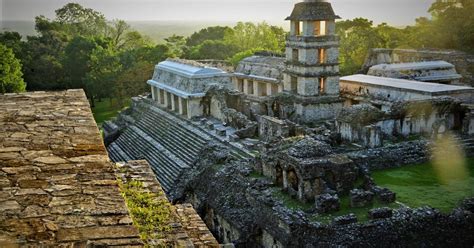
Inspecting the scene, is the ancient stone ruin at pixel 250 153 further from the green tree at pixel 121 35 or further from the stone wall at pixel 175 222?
the green tree at pixel 121 35

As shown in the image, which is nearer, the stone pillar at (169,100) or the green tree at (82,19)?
the stone pillar at (169,100)

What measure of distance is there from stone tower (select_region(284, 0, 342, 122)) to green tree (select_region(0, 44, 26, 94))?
1756cm

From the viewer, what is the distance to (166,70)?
96.7 feet

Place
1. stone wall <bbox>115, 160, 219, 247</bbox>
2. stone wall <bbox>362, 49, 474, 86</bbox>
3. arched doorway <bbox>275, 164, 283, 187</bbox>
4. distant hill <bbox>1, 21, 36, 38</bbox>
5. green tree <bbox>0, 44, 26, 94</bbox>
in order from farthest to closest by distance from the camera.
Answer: distant hill <bbox>1, 21, 36, 38</bbox> → stone wall <bbox>362, 49, 474, 86</bbox> → green tree <bbox>0, 44, 26, 94</bbox> → arched doorway <bbox>275, 164, 283, 187</bbox> → stone wall <bbox>115, 160, 219, 247</bbox>

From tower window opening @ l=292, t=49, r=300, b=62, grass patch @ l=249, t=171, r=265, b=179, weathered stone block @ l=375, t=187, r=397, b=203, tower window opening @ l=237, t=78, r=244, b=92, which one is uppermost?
tower window opening @ l=292, t=49, r=300, b=62

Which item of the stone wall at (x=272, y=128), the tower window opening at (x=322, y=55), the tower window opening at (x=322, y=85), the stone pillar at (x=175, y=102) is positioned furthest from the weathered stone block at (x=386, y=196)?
the stone pillar at (x=175, y=102)

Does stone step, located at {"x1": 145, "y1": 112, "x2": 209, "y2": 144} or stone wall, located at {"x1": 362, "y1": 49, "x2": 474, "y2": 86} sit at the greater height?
stone wall, located at {"x1": 362, "y1": 49, "x2": 474, "y2": 86}

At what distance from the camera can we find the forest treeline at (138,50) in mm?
36312

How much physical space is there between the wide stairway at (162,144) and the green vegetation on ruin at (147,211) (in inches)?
434

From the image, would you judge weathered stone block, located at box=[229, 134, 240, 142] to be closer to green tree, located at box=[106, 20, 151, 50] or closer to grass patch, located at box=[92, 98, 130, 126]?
grass patch, located at box=[92, 98, 130, 126]

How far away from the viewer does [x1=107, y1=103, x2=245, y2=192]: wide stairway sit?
2067cm

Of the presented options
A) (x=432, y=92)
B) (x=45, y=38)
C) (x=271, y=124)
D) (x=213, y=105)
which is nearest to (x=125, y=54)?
(x=45, y=38)

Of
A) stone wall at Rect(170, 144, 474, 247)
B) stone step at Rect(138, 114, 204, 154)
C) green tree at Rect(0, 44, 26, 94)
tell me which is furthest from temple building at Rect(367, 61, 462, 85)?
green tree at Rect(0, 44, 26, 94)

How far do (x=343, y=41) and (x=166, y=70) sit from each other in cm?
1977
